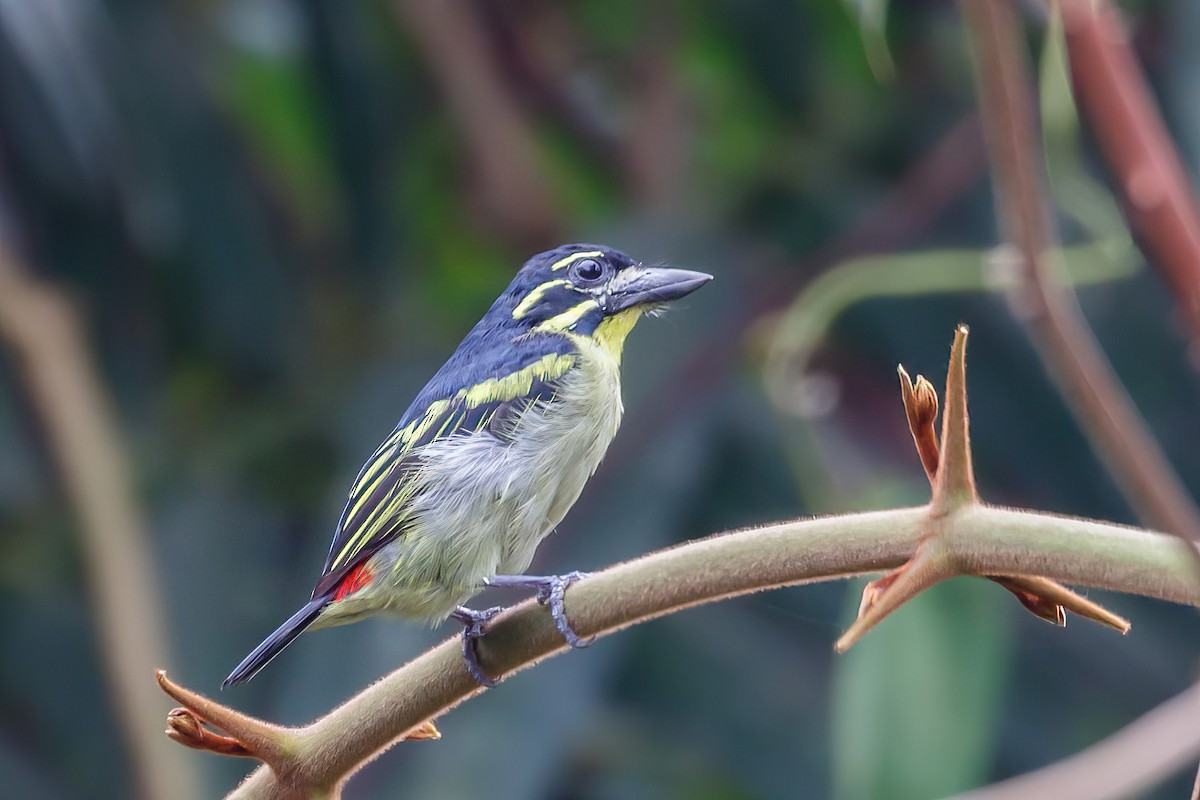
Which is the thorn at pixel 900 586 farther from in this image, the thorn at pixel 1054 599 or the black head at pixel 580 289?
the black head at pixel 580 289

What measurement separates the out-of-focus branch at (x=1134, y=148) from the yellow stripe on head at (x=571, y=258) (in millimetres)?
864

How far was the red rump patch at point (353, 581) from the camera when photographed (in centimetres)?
209

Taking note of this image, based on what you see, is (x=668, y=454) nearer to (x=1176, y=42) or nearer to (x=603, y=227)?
(x=603, y=227)

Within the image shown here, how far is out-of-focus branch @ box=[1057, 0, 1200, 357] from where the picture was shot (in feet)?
7.08

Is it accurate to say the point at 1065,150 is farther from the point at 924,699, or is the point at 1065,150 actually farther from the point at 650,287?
the point at 650,287

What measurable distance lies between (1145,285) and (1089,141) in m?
0.50

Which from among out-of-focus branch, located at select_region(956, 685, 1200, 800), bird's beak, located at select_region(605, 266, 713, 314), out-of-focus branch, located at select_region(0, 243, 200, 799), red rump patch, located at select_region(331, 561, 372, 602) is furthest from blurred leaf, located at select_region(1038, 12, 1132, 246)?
out-of-focus branch, located at select_region(0, 243, 200, 799)

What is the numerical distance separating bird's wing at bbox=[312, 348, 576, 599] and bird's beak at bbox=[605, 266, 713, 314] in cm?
16

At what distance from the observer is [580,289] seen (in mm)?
2521

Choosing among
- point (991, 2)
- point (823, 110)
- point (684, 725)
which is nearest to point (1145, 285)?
point (823, 110)

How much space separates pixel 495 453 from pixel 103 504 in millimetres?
2427

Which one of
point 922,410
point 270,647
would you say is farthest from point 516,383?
point 922,410

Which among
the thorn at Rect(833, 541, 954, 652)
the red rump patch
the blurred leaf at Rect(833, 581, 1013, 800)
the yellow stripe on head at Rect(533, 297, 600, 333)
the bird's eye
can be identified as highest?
the bird's eye

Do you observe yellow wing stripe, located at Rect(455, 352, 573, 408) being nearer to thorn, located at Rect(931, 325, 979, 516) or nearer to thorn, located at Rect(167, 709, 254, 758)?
thorn, located at Rect(167, 709, 254, 758)
